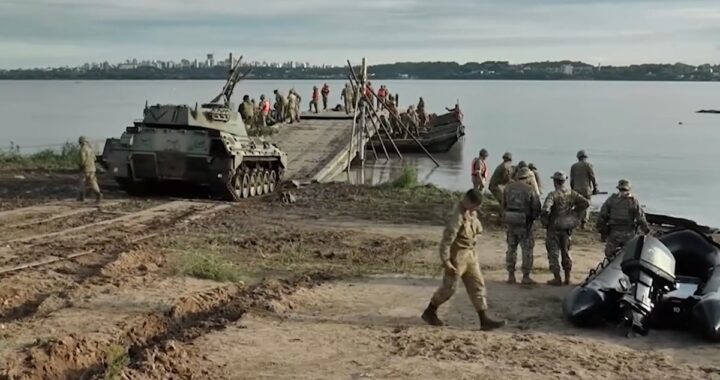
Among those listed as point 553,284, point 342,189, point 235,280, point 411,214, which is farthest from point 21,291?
point 342,189

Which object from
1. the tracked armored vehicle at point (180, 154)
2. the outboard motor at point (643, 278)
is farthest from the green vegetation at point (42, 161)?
the outboard motor at point (643, 278)

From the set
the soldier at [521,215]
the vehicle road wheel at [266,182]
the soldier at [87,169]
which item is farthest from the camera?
the vehicle road wheel at [266,182]

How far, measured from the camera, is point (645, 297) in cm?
1043

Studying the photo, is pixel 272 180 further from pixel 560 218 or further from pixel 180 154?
pixel 560 218

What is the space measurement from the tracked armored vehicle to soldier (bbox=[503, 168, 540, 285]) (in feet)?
29.5

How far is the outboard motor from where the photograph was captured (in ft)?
33.4

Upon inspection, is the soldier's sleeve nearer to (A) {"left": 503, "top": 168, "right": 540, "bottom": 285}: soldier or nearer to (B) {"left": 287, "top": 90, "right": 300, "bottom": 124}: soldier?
(A) {"left": 503, "top": 168, "right": 540, "bottom": 285}: soldier

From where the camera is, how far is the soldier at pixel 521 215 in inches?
500

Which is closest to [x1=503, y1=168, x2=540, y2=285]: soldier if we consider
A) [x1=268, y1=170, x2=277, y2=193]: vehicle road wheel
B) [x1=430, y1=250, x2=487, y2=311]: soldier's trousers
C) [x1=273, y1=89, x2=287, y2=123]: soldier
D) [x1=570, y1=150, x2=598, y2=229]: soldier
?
[x1=430, y1=250, x2=487, y2=311]: soldier's trousers

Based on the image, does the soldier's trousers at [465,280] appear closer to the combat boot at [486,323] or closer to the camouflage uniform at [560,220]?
the combat boot at [486,323]

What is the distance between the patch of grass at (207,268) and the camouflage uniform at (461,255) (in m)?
3.06

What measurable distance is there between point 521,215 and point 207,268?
3.96 m

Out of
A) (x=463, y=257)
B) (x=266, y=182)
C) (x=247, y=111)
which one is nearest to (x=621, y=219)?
(x=463, y=257)

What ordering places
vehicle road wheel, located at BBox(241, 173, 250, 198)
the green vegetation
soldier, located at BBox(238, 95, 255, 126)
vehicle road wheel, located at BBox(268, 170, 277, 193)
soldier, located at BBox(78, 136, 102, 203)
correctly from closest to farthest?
1. soldier, located at BBox(78, 136, 102, 203)
2. vehicle road wheel, located at BBox(241, 173, 250, 198)
3. vehicle road wheel, located at BBox(268, 170, 277, 193)
4. the green vegetation
5. soldier, located at BBox(238, 95, 255, 126)
